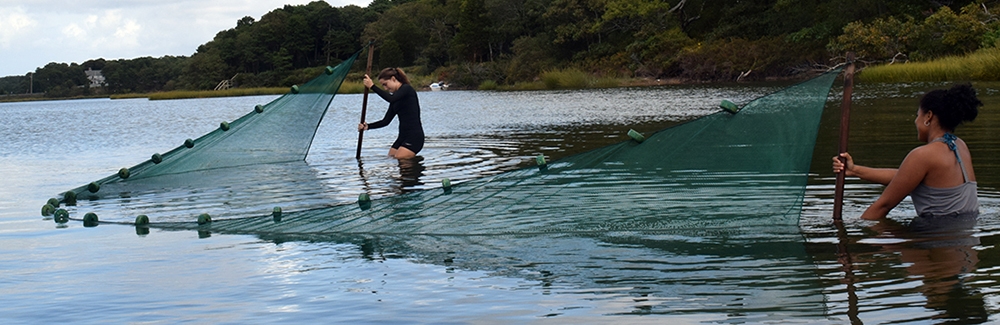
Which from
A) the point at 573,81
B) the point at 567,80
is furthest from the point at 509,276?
the point at 567,80

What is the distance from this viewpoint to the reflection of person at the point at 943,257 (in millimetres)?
4648

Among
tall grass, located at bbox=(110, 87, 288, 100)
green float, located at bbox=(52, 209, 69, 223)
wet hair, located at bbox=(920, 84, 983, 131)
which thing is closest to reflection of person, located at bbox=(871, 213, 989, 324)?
wet hair, located at bbox=(920, 84, 983, 131)

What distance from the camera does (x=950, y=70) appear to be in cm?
2925

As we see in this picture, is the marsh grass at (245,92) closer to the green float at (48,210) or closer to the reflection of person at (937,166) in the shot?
the green float at (48,210)

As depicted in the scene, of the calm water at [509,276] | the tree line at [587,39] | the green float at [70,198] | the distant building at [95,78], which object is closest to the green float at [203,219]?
the calm water at [509,276]

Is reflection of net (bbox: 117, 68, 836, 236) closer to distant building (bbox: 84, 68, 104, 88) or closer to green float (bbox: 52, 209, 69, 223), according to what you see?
green float (bbox: 52, 209, 69, 223)

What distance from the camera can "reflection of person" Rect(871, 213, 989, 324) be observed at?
15.3ft

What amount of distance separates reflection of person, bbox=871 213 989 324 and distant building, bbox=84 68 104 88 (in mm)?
138315

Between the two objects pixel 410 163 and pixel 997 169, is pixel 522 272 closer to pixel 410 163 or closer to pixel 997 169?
pixel 997 169

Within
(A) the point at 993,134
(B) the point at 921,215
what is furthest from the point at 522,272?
(A) the point at 993,134

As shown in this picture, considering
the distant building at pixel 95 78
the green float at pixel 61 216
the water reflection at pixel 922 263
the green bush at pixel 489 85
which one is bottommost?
the green float at pixel 61 216

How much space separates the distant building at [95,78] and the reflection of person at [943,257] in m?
138

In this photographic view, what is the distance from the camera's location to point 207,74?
110m

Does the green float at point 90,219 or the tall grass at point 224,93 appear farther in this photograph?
the tall grass at point 224,93
